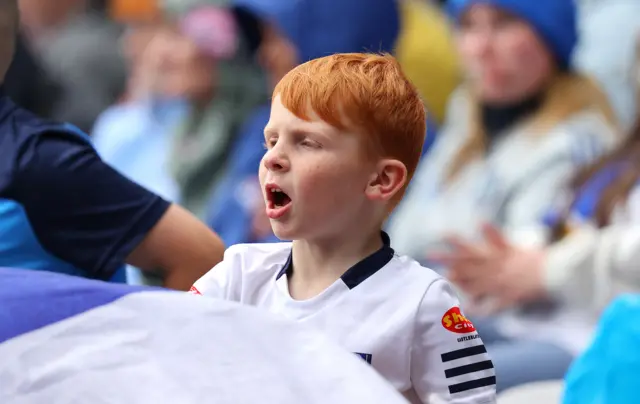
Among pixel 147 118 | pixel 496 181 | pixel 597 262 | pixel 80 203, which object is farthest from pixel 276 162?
pixel 147 118

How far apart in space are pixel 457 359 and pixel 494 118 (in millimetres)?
2569

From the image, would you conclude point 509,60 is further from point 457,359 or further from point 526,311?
point 457,359

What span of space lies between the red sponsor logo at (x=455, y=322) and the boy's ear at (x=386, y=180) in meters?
0.16

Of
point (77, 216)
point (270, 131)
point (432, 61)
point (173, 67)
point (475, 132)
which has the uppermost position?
point (432, 61)

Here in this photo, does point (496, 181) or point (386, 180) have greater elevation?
point (496, 181)

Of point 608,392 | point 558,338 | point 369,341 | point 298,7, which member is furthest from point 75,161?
point 298,7

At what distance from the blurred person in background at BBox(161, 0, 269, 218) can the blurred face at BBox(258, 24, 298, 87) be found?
16 cm

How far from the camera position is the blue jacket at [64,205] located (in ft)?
6.44

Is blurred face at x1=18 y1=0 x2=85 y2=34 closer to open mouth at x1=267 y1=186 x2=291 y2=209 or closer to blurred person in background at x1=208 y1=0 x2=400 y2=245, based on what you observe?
blurred person in background at x1=208 y1=0 x2=400 y2=245

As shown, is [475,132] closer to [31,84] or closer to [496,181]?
[496,181]

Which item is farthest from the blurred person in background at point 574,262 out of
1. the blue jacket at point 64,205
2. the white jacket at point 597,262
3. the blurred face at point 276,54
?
the blue jacket at point 64,205

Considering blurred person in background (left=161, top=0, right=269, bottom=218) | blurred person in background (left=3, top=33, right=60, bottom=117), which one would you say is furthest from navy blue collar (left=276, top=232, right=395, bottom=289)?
blurred person in background (left=3, top=33, right=60, bottom=117)

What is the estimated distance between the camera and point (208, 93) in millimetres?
5082

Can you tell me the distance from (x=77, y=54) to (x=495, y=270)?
2.91 metres
